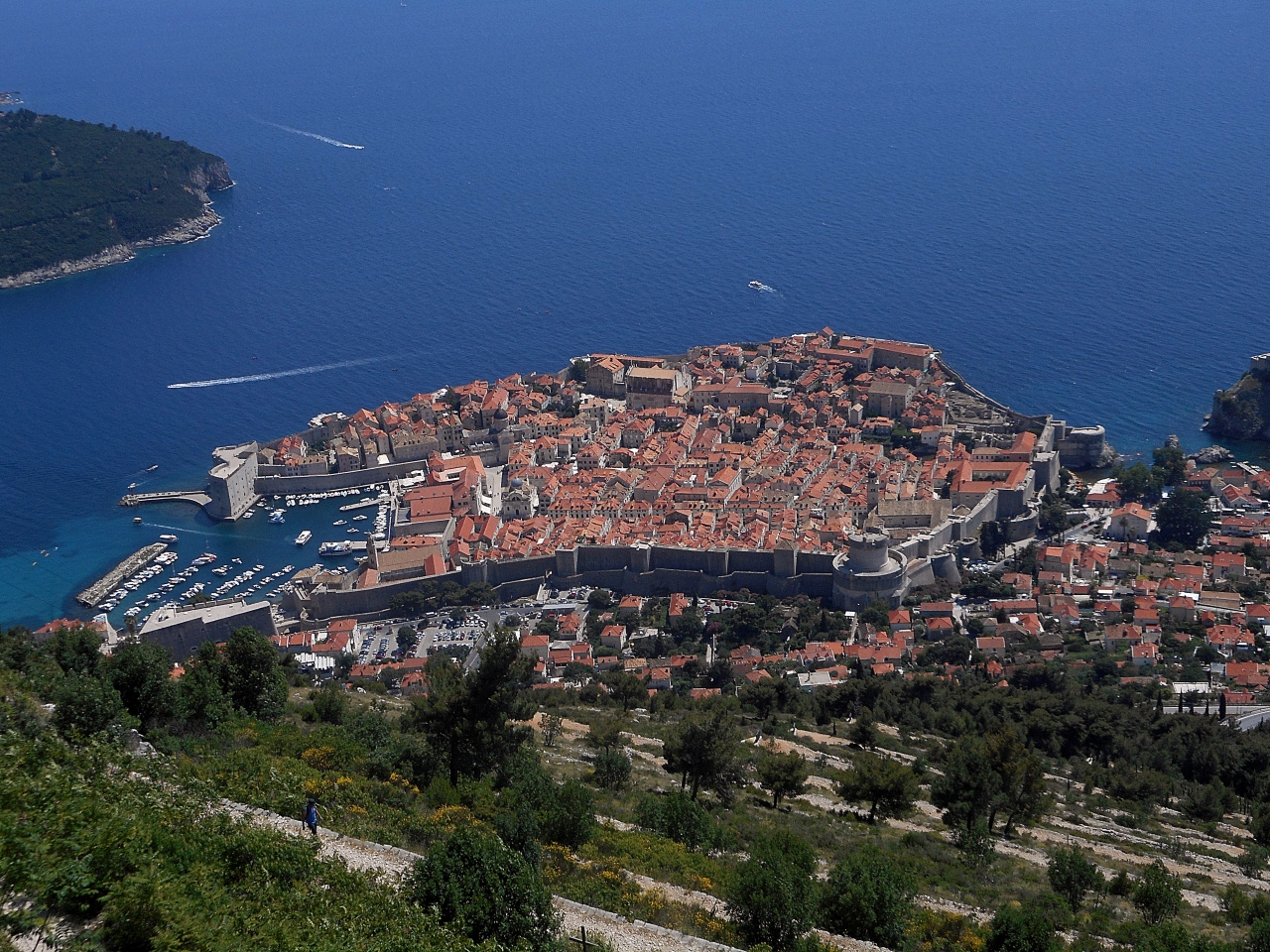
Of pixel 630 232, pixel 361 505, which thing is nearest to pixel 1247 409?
pixel 361 505

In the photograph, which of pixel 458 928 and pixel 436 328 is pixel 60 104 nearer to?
pixel 436 328

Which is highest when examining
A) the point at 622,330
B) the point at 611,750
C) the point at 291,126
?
the point at 291,126

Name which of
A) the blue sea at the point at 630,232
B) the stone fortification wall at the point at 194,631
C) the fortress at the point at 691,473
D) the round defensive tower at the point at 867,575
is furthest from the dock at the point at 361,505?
the round defensive tower at the point at 867,575

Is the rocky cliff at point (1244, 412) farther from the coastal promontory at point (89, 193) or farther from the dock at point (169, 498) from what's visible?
the coastal promontory at point (89, 193)

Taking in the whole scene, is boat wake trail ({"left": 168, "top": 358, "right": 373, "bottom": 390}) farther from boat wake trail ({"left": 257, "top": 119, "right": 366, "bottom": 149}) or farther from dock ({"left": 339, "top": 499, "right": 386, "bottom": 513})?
boat wake trail ({"left": 257, "top": 119, "right": 366, "bottom": 149})

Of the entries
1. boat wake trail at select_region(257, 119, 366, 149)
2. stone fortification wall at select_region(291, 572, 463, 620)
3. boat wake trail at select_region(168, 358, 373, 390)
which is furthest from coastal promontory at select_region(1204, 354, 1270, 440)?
boat wake trail at select_region(257, 119, 366, 149)

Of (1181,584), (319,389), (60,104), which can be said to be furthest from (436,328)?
(60,104)
